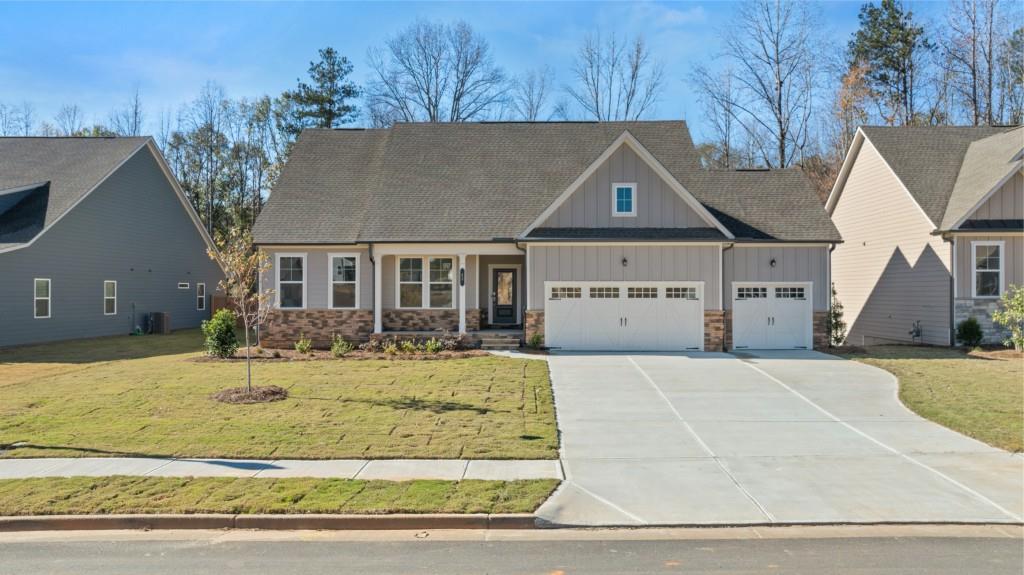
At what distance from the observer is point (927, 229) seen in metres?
21.2

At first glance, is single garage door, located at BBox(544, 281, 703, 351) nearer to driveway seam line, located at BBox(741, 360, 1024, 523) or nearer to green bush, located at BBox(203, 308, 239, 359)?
driveway seam line, located at BBox(741, 360, 1024, 523)

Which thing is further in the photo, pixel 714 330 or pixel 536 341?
pixel 714 330

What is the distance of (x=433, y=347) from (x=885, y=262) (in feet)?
54.0

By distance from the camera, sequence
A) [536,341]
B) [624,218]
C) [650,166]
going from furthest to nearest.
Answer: [624,218]
[650,166]
[536,341]

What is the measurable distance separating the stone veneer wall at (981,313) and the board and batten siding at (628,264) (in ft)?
24.4

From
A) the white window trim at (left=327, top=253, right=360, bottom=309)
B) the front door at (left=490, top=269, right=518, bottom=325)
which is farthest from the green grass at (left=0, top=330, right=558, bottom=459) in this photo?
the front door at (left=490, top=269, right=518, bottom=325)

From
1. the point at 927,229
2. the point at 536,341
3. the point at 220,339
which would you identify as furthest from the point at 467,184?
the point at 927,229

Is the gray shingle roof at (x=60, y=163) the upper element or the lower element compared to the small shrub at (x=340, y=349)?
upper

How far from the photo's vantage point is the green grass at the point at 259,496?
23.2 feet

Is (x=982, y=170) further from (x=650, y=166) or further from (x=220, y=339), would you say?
(x=220, y=339)

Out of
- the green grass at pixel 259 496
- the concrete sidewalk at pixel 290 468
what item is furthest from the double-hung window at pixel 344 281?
the green grass at pixel 259 496

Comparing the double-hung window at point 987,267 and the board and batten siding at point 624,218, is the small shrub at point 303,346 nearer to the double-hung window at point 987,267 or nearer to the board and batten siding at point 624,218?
the board and batten siding at point 624,218

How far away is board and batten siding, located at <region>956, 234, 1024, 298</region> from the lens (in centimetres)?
2016

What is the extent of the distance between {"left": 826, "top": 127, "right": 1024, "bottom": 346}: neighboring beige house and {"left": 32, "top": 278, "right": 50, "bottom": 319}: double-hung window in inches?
1150
